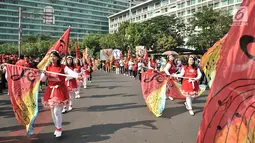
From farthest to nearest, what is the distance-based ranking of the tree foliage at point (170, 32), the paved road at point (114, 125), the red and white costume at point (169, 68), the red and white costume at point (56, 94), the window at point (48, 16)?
the tree foliage at point (170, 32), the window at point (48, 16), the red and white costume at point (169, 68), the red and white costume at point (56, 94), the paved road at point (114, 125)

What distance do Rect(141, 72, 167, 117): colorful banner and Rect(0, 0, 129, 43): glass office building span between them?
95.1 metres

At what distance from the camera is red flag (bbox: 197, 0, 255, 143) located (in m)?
2.33

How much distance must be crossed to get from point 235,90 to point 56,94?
4082 millimetres

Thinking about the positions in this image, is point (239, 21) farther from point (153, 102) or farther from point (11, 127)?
point (11, 127)

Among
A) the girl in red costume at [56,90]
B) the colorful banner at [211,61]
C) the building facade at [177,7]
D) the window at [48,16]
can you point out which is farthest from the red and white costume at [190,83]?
the building facade at [177,7]

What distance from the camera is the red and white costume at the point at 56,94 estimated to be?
18.2ft

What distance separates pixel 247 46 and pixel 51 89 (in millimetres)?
4381

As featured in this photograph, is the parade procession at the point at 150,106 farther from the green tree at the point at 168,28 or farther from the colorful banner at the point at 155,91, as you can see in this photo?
the green tree at the point at 168,28

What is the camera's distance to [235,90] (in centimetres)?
240

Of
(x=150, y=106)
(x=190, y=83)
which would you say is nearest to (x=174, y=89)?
(x=190, y=83)

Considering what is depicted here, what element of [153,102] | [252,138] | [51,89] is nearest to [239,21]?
[252,138]

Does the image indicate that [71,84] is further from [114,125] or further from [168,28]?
[168,28]

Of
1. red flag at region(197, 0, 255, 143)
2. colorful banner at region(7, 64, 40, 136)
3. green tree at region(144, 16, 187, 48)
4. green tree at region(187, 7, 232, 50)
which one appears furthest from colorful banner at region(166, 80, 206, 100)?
green tree at region(144, 16, 187, 48)

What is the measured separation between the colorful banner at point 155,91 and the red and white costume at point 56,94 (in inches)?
98.6
